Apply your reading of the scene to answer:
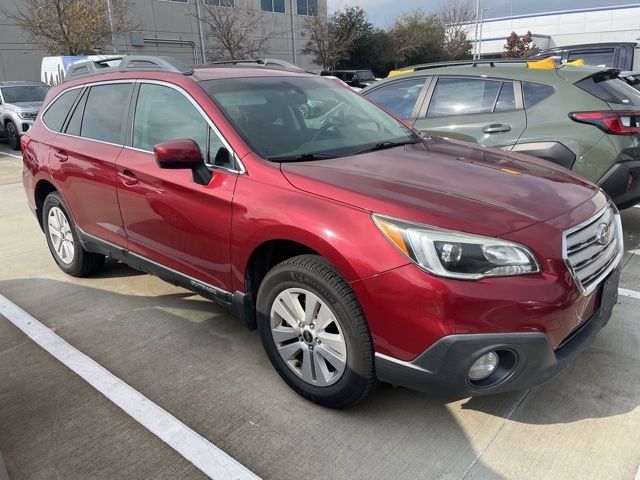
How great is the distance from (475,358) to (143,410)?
173 cm

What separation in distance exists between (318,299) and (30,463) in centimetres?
152

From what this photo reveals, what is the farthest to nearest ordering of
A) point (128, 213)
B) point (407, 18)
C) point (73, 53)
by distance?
point (407, 18) → point (73, 53) → point (128, 213)

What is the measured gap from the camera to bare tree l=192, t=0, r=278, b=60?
97.5 feet

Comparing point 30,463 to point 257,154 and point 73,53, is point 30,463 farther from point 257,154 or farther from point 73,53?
point 73,53

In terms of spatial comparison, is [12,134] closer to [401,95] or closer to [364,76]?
[401,95]

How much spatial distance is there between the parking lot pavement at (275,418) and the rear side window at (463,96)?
2325mm

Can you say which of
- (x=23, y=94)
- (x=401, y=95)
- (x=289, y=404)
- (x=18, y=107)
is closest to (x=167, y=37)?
(x=23, y=94)

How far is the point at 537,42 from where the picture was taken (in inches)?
2087

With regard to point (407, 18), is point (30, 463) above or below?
below

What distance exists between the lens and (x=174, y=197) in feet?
10.5

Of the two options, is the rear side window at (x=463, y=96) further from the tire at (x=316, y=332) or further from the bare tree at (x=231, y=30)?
the bare tree at (x=231, y=30)

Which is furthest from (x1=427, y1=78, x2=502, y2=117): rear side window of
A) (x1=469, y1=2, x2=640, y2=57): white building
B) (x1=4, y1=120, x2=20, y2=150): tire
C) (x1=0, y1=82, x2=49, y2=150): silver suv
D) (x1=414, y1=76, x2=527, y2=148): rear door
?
(x1=469, y1=2, x2=640, y2=57): white building

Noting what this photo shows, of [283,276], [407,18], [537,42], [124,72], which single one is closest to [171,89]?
[124,72]

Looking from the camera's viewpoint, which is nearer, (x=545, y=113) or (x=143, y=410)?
(x=143, y=410)
